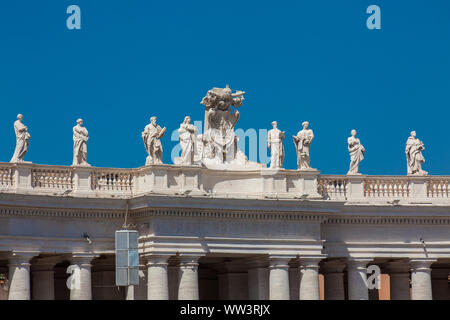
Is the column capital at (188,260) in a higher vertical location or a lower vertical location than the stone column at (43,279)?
higher

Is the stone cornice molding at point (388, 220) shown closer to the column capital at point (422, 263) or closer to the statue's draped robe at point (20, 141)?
the column capital at point (422, 263)

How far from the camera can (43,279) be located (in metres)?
58.2

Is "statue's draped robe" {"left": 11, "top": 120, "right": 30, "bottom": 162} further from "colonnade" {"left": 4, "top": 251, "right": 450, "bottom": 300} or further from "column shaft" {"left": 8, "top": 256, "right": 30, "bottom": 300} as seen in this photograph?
"column shaft" {"left": 8, "top": 256, "right": 30, "bottom": 300}

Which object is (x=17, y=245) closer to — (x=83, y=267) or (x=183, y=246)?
(x=83, y=267)

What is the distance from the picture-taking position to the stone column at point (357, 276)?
6131 cm

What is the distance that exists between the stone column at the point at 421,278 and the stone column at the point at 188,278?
34.1 ft

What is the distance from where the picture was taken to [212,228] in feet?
190

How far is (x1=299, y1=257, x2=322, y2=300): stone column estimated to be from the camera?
195 feet

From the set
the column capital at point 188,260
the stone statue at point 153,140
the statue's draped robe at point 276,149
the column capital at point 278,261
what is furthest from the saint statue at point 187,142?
the column capital at point 278,261

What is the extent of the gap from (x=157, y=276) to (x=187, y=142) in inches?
229

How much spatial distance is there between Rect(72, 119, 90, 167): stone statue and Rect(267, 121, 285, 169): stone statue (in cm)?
814

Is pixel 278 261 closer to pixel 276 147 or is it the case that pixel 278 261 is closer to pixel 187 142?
pixel 276 147
